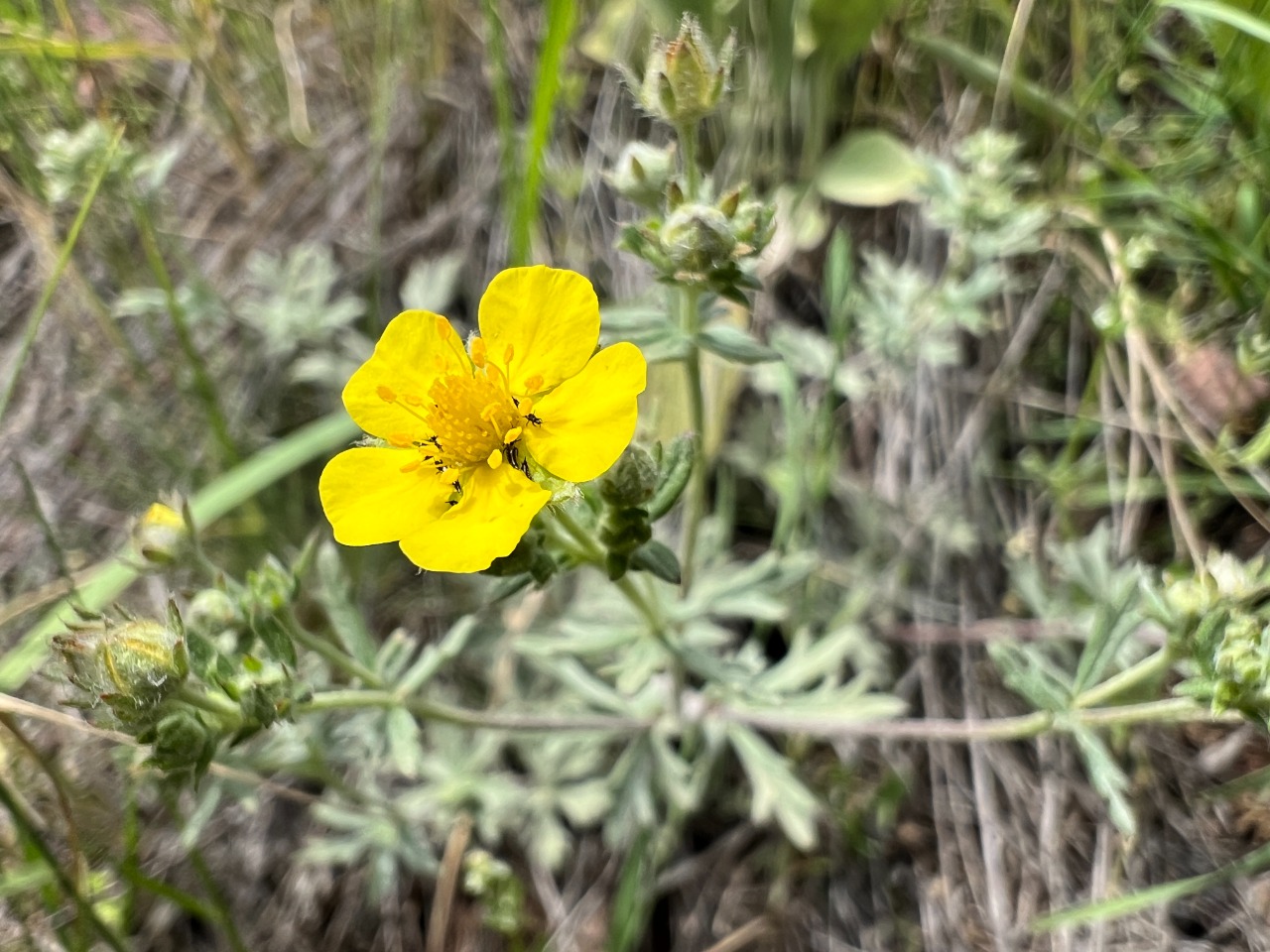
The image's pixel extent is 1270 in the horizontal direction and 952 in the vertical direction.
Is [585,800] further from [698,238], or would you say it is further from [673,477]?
[698,238]

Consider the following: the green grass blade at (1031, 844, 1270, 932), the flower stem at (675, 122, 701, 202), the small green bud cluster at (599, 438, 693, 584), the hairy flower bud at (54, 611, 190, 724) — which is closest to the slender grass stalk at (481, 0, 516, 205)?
the flower stem at (675, 122, 701, 202)

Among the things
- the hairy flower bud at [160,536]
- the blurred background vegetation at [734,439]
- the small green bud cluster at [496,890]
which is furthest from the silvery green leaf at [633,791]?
the hairy flower bud at [160,536]

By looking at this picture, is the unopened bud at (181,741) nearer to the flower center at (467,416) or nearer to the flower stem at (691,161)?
the flower center at (467,416)

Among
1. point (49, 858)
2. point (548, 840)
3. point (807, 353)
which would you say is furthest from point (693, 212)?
point (548, 840)

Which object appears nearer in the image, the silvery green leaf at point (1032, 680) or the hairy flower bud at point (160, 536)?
the hairy flower bud at point (160, 536)

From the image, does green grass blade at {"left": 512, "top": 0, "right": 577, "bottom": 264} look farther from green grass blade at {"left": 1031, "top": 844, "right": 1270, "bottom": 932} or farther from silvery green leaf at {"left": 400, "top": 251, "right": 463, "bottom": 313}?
green grass blade at {"left": 1031, "top": 844, "right": 1270, "bottom": 932}

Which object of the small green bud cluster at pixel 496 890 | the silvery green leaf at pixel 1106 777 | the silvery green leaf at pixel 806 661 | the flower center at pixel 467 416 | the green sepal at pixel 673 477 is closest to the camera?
the flower center at pixel 467 416

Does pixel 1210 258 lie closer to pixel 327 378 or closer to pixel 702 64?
pixel 702 64

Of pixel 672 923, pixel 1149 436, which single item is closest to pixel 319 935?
pixel 672 923
